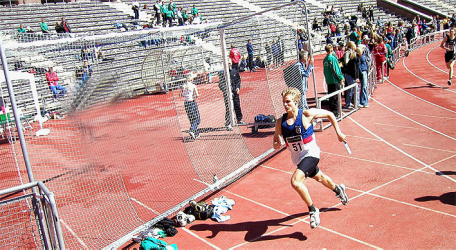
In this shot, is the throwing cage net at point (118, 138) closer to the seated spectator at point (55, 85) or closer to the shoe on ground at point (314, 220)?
the seated spectator at point (55, 85)

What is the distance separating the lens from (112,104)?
10.1 metres

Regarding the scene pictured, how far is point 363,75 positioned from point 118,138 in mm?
7979

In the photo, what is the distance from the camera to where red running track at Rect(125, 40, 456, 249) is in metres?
5.52

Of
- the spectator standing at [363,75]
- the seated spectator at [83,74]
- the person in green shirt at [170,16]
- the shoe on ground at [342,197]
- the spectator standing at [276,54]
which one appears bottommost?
the shoe on ground at [342,197]

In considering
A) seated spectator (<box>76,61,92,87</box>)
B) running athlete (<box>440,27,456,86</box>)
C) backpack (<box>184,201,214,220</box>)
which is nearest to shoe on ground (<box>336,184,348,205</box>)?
backpack (<box>184,201,214,220</box>)

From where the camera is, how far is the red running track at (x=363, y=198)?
552 cm

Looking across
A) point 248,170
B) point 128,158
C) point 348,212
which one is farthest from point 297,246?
point 128,158

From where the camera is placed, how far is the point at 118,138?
1250cm

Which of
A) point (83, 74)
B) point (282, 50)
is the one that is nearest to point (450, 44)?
point (282, 50)

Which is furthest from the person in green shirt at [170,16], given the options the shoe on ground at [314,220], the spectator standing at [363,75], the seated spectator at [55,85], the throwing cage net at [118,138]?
the shoe on ground at [314,220]

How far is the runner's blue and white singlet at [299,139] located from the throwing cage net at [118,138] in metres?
2.23

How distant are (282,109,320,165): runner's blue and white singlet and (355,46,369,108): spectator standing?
7.18 meters

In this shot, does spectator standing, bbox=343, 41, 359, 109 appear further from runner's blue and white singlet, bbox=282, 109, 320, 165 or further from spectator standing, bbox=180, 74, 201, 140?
runner's blue and white singlet, bbox=282, 109, 320, 165

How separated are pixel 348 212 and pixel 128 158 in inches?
252
